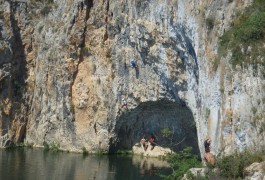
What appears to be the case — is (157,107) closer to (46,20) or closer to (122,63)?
(122,63)

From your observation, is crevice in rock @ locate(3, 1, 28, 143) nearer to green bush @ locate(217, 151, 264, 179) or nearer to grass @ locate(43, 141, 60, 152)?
grass @ locate(43, 141, 60, 152)

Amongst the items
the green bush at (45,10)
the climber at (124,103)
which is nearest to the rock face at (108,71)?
the green bush at (45,10)

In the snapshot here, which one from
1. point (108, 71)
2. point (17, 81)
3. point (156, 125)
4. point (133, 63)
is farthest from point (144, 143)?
point (17, 81)

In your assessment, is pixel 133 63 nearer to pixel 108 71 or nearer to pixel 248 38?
pixel 108 71

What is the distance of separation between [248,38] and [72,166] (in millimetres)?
16116

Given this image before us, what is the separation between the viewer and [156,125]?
3981 centimetres

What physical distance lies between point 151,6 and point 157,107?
7891mm

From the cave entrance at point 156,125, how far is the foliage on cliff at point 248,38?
13.7 meters

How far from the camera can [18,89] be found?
4409cm

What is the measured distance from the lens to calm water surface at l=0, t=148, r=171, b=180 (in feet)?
99.8

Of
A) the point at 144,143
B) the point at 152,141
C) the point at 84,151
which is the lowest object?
the point at 84,151

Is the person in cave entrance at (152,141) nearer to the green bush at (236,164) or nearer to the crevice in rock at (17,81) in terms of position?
the crevice in rock at (17,81)

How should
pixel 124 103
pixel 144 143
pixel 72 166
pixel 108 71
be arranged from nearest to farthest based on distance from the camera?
pixel 72 166 < pixel 124 103 < pixel 108 71 < pixel 144 143

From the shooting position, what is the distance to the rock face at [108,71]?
28078 millimetres
